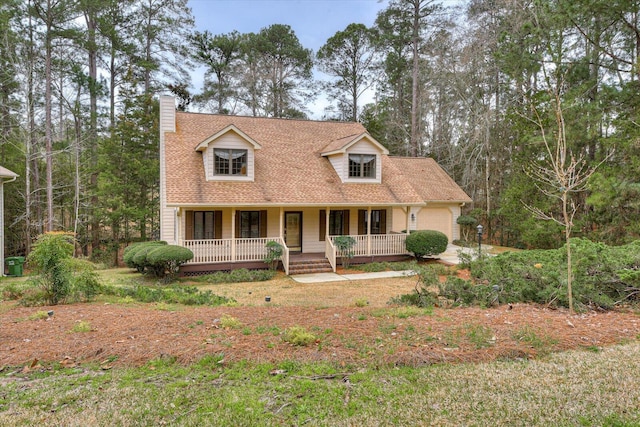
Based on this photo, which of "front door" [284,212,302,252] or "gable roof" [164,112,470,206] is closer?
"gable roof" [164,112,470,206]

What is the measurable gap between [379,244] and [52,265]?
11.8 meters

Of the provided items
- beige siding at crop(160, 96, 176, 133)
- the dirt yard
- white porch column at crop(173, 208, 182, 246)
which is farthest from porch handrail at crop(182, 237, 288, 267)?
the dirt yard

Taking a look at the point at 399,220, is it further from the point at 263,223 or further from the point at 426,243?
the point at 263,223

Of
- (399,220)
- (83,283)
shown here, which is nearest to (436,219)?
(399,220)

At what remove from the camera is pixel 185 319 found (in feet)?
22.1

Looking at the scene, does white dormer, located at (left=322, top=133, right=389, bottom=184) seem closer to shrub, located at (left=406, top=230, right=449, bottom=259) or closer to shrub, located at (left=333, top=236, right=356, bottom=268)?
shrub, located at (left=333, top=236, right=356, bottom=268)

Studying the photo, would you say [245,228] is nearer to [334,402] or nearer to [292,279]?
[292,279]

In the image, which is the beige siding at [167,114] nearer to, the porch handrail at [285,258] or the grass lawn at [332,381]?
the porch handrail at [285,258]

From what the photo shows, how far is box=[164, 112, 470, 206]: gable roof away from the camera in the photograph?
14.4 m

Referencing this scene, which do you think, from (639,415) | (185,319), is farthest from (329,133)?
(639,415)

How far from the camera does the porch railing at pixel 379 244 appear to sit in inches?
637

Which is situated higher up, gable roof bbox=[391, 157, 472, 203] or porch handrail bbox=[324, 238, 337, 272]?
gable roof bbox=[391, 157, 472, 203]

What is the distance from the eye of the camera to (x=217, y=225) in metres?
15.4

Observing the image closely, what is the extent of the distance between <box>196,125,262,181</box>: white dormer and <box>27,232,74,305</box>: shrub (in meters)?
6.95
